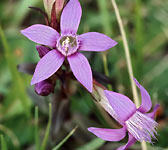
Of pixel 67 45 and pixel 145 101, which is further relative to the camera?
pixel 67 45

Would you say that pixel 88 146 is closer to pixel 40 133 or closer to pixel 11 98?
pixel 40 133

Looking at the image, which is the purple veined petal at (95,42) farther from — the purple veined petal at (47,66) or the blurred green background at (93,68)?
the blurred green background at (93,68)

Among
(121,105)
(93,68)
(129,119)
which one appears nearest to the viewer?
(121,105)

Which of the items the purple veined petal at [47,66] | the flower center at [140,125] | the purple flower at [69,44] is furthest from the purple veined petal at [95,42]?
the flower center at [140,125]

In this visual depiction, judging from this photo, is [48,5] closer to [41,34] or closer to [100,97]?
[41,34]

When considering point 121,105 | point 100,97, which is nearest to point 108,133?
point 121,105

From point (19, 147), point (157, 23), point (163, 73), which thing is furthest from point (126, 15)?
point (19, 147)
